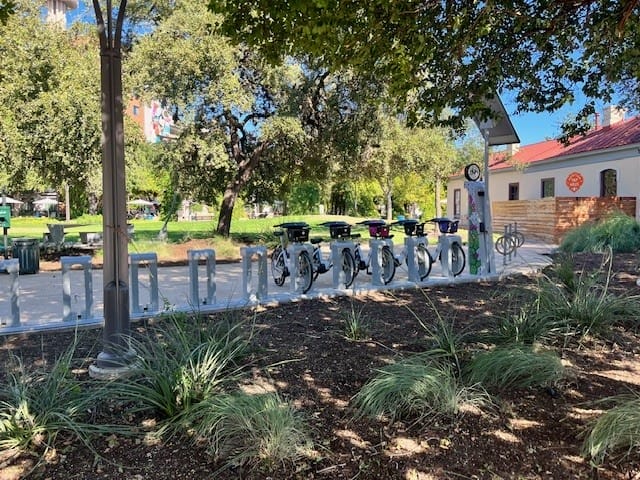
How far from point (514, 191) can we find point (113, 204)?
2757cm

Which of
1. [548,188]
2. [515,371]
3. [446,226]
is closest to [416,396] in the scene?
[515,371]

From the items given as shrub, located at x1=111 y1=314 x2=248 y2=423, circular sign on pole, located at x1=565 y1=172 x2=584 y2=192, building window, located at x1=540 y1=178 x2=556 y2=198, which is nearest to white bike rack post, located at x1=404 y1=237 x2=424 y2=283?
shrub, located at x1=111 y1=314 x2=248 y2=423

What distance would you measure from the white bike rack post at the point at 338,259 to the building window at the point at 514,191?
22663mm

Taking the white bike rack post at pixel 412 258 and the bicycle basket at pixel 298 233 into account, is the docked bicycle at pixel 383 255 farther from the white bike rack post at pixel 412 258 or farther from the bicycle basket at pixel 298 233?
the bicycle basket at pixel 298 233

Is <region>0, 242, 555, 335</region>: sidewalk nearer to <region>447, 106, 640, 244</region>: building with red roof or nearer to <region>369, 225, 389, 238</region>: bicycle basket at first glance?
<region>369, 225, 389, 238</region>: bicycle basket

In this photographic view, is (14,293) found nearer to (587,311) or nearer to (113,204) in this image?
(113,204)

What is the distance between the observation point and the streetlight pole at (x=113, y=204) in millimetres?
3867

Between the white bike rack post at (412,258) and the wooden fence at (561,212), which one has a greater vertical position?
the wooden fence at (561,212)

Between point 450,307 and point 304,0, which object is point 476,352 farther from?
point 304,0

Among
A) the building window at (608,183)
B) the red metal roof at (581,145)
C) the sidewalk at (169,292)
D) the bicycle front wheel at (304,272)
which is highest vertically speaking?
the red metal roof at (581,145)

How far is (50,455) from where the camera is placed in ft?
8.84

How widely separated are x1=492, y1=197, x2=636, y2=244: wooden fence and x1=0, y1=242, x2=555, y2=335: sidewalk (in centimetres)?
837

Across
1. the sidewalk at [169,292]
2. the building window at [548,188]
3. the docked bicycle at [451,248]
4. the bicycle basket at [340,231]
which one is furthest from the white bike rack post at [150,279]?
the building window at [548,188]

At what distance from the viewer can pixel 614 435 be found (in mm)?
2598
